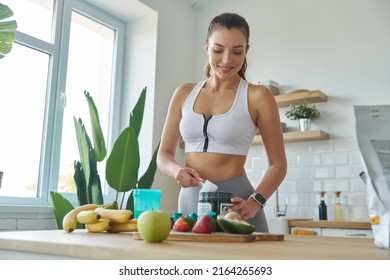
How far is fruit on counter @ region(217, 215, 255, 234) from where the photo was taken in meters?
0.99

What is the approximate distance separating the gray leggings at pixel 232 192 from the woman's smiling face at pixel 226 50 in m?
0.39

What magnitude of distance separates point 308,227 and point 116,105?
1902mm

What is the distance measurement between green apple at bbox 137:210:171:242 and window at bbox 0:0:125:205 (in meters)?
1.96

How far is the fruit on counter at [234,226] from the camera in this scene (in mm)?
992

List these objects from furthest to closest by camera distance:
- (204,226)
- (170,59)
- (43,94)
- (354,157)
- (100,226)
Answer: (170,59) → (354,157) → (43,94) → (100,226) → (204,226)

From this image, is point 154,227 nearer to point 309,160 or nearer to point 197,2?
point 309,160

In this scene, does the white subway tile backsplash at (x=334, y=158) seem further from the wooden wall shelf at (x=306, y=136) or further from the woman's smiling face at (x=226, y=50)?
the woman's smiling face at (x=226, y=50)

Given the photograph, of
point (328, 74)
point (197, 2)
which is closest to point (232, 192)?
point (328, 74)

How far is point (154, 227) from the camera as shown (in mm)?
866

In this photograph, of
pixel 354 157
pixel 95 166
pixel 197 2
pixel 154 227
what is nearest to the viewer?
pixel 154 227

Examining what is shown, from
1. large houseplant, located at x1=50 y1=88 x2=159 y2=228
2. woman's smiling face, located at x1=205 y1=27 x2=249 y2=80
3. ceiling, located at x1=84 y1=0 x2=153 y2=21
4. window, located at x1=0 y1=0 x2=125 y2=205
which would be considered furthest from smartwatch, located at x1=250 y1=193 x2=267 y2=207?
ceiling, located at x1=84 y1=0 x2=153 y2=21

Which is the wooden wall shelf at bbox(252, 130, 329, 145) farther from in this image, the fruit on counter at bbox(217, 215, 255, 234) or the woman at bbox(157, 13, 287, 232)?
the fruit on counter at bbox(217, 215, 255, 234)

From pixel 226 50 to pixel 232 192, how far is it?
51cm

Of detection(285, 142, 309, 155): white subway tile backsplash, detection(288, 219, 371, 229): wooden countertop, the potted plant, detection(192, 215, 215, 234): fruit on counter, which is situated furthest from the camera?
detection(285, 142, 309, 155): white subway tile backsplash
